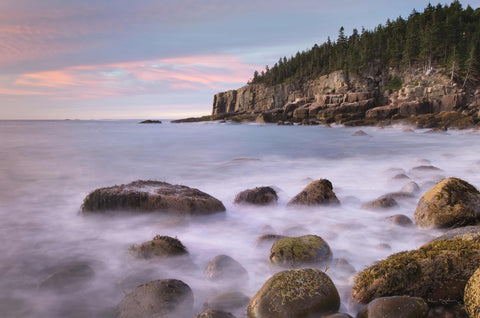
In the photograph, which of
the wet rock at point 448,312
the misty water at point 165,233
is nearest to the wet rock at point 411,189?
the misty water at point 165,233

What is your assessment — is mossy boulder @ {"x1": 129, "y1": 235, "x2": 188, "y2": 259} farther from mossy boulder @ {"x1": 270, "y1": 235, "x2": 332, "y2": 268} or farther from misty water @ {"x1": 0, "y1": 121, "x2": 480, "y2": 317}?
mossy boulder @ {"x1": 270, "y1": 235, "x2": 332, "y2": 268}

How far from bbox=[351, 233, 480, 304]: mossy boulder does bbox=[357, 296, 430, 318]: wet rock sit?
29 cm

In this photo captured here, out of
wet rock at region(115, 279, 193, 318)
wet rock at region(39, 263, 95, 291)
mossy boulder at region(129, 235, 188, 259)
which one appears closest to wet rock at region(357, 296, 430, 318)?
wet rock at region(115, 279, 193, 318)

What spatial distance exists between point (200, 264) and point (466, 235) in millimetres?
2854

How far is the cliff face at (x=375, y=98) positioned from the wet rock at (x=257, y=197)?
34.7 meters

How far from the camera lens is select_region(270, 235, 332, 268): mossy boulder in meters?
3.38

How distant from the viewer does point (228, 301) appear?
9.56 feet

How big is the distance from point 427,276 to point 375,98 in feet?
173

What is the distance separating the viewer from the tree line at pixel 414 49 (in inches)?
1724

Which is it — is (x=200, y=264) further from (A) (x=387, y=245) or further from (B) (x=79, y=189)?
(B) (x=79, y=189)

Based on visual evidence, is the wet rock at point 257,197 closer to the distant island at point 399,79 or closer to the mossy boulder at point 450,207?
the mossy boulder at point 450,207

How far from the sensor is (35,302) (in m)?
3.00

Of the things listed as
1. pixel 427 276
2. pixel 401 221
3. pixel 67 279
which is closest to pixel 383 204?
pixel 401 221

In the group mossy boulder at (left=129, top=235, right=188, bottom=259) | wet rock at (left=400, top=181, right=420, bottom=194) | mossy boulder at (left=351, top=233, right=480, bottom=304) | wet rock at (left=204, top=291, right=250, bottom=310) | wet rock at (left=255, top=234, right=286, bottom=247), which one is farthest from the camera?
wet rock at (left=400, top=181, right=420, bottom=194)
